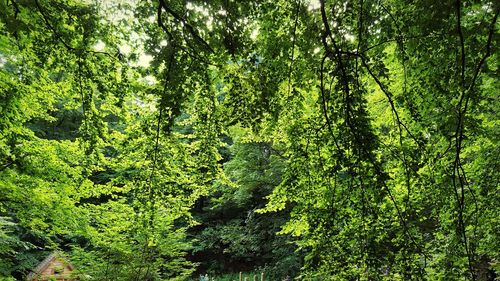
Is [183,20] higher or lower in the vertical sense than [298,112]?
lower

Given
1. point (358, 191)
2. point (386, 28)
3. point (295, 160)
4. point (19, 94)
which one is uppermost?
point (19, 94)

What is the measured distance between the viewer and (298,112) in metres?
3.82

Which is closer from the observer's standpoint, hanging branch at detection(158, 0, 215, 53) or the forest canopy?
hanging branch at detection(158, 0, 215, 53)

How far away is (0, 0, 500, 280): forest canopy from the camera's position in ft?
7.23

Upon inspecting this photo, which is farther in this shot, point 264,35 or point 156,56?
point 264,35

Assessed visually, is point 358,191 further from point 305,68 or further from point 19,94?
point 19,94

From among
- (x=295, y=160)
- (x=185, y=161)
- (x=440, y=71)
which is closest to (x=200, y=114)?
(x=185, y=161)

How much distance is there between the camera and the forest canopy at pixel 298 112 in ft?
7.23

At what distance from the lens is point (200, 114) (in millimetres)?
2914

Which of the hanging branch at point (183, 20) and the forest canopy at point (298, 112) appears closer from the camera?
the hanging branch at point (183, 20)

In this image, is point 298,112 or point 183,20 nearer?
point 183,20

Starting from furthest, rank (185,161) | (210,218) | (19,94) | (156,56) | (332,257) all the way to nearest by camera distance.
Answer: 1. (210,218)
2. (19,94)
3. (185,161)
4. (332,257)
5. (156,56)

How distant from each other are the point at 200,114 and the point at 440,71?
192 centimetres

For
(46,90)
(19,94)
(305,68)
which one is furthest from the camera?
(46,90)
